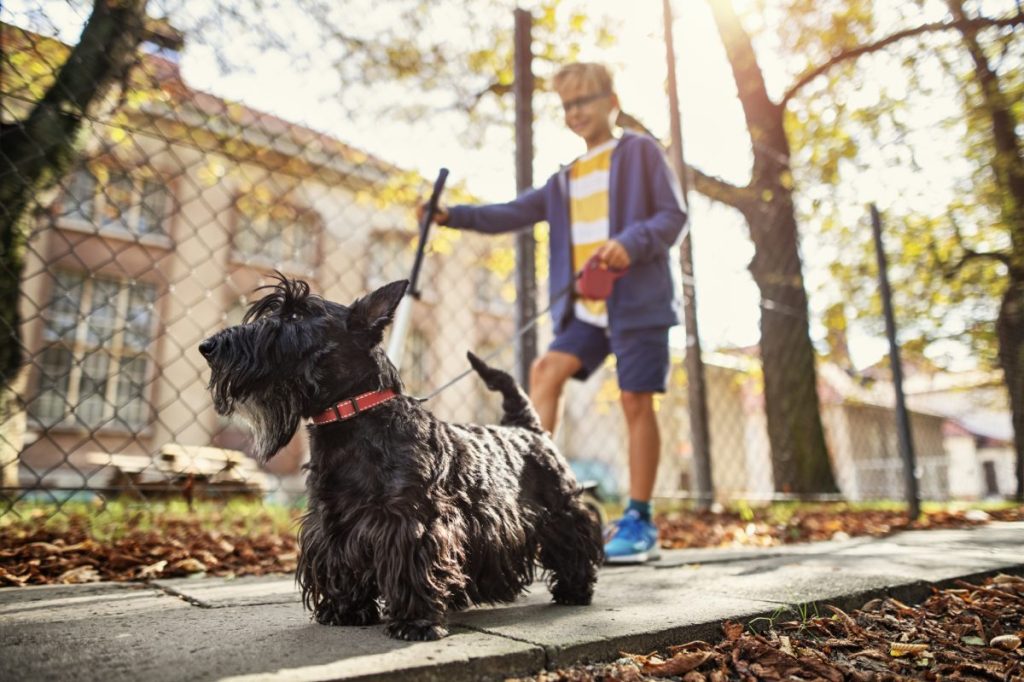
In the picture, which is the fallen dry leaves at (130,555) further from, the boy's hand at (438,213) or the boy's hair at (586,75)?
the boy's hair at (586,75)

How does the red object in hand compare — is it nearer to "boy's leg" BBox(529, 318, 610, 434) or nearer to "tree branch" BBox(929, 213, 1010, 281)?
"boy's leg" BBox(529, 318, 610, 434)

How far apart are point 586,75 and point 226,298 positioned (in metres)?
12.8

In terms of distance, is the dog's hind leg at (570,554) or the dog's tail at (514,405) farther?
the dog's tail at (514,405)

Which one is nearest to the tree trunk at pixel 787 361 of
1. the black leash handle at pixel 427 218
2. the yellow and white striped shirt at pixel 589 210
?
the yellow and white striped shirt at pixel 589 210

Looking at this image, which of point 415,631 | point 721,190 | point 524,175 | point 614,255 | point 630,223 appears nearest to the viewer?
point 415,631

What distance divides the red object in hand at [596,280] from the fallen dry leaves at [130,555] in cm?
191

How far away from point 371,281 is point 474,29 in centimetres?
808

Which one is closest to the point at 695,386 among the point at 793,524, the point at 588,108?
the point at 793,524

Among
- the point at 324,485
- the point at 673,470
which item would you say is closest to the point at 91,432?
the point at 324,485

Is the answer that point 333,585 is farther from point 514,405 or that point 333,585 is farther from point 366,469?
point 514,405

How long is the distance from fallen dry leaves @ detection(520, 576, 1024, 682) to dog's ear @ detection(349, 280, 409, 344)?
40.8 inches

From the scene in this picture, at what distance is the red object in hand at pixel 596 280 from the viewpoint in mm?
3240

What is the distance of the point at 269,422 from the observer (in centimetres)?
199

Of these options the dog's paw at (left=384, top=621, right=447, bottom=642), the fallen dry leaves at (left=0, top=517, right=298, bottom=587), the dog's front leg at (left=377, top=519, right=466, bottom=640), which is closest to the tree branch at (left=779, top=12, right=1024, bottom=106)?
the dog's front leg at (left=377, top=519, right=466, bottom=640)
